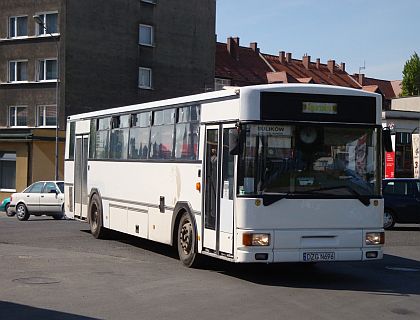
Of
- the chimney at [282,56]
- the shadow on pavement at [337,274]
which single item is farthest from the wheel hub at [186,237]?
the chimney at [282,56]

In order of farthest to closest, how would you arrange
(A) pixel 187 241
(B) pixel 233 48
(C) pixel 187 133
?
1. (B) pixel 233 48
2. (C) pixel 187 133
3. (A) pixel 187 241

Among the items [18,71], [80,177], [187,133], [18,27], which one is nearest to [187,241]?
[187,133]

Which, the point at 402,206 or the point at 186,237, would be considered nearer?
the point at 186,237

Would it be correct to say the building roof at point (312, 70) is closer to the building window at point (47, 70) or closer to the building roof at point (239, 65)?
the building roof at point (239, 65)

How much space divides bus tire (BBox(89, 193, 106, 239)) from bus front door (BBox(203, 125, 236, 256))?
621cm

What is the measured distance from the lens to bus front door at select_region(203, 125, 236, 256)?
11539 mm

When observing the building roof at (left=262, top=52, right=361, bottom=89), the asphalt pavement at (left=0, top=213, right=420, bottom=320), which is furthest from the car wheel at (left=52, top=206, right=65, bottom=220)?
the building roof at (left=262, top=52, right=361, bottom=89)

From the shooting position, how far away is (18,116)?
44.2 meters

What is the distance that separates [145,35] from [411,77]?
3502cm

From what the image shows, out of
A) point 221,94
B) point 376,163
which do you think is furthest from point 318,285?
point 221,94

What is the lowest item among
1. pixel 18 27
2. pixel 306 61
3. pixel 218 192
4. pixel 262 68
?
pixel 218 192

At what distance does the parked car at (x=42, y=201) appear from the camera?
27.7m

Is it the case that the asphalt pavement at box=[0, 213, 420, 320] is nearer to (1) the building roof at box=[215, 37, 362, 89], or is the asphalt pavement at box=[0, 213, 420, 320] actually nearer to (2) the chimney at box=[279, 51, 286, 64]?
(1) the building roof at box=[215, 37, 362, 89]

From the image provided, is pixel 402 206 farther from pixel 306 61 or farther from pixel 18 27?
pixel 306 61
